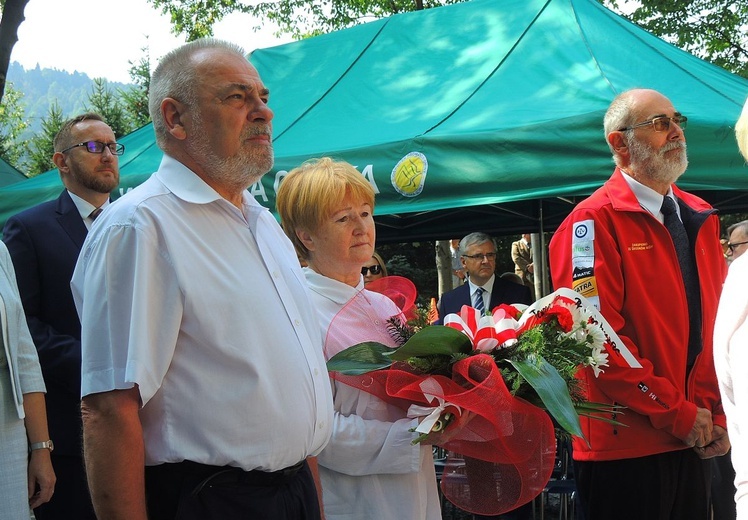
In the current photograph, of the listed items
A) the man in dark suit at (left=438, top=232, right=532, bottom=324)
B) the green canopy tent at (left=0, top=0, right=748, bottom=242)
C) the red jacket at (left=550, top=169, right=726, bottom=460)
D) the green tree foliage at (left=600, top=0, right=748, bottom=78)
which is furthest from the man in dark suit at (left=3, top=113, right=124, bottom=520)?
the green tree foliage at (left=600, top=0, right=748, bottom=78)

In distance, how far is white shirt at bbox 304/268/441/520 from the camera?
2539 millimetres

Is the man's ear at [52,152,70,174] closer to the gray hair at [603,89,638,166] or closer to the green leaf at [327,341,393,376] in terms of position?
the green leaf at [327,341,393,376]

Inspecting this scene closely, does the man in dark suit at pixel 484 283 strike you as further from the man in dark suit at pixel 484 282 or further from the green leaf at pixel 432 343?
the green leaf at pixel 432 343

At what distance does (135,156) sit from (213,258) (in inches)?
201

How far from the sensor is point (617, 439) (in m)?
3.21

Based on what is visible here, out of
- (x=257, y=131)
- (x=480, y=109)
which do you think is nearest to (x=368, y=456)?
(x=257, y=131)

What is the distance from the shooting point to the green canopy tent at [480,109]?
4.66 metres

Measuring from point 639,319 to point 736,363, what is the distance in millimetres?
1368

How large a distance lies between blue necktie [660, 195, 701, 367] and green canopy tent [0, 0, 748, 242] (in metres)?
1.14

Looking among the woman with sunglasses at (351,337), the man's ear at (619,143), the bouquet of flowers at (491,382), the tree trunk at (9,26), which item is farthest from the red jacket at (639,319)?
the tree trunk at (9,26)

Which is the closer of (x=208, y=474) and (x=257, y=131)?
(x=208, y=474)

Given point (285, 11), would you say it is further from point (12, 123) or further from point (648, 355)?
point (12, 123)

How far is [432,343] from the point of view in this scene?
243 centimetres

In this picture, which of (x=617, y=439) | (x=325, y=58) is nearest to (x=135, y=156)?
(x=325, y=58)
